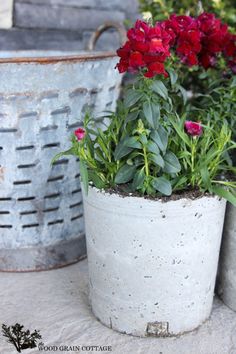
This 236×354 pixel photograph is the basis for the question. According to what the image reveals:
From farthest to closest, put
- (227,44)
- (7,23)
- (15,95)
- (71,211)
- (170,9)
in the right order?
1. (7,23)
2. (170,9)
3. (71,211)
4. (227,44)
5. (15,95)

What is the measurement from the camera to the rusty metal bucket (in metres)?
1.67

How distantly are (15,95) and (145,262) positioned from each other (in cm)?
66

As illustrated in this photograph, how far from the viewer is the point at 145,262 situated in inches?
57.7

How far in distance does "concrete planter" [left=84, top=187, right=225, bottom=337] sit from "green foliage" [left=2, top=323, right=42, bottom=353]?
0.21 meters

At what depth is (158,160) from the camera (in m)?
1.42

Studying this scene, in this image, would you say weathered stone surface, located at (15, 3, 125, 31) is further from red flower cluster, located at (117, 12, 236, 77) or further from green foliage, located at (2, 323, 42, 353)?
green foliage, located at (2, 323, 42, 353)

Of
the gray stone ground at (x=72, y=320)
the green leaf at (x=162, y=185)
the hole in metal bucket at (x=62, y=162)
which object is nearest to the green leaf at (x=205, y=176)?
the green leaf at (x=162, y=185)

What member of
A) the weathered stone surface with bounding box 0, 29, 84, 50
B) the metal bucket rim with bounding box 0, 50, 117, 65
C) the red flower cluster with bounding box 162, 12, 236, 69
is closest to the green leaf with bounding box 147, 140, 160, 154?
the red flower cluster with bounding box 162, 12, 236, 69

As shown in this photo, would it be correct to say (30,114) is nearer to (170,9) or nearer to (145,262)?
(145,262)

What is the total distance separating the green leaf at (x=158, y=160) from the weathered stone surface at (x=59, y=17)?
4.49 feet

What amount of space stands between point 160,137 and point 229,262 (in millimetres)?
488

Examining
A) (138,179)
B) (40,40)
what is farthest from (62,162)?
(40,40)

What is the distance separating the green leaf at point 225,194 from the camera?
1463 mm

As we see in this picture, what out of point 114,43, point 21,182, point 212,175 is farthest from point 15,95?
point 114,43
